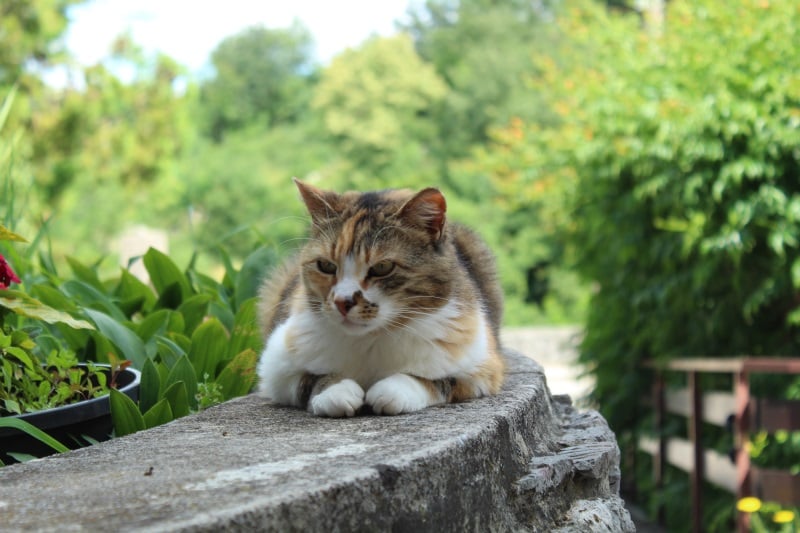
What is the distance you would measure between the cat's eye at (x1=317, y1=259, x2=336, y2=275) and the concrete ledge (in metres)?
0.39

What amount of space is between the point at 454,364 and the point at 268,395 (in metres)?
0.57

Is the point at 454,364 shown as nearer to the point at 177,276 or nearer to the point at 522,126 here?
the point at 177,276

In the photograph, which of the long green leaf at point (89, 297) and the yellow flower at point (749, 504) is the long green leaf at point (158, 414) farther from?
the yellow flower at point (749, 504)

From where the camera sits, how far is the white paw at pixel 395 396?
7.55 feet

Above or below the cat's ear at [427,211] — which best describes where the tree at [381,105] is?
above

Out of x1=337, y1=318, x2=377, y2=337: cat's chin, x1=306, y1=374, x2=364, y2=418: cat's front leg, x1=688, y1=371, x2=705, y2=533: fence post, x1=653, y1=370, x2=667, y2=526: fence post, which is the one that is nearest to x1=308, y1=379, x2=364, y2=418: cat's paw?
x1=306, y1=374, x2=364, y2=418: cat's front leg

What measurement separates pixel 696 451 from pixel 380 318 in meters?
4.40

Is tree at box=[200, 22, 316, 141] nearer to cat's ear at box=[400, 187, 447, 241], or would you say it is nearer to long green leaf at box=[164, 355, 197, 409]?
long green leaf at box=[164, 355, 197, 409]

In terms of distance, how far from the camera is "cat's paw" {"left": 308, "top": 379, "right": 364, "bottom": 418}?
2307mm

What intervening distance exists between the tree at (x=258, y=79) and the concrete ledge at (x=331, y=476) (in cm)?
3669

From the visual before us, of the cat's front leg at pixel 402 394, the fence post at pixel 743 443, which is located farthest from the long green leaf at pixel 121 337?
the fence post at pixel 743 443

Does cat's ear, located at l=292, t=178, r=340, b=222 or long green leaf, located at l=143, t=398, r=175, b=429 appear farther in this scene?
cat's ear, located at l=292, t=178, r=340, b=222

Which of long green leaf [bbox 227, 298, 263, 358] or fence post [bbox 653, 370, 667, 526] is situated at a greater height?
long green leaf [bbox 227, 298, 263, 358]

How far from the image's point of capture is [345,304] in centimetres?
235
